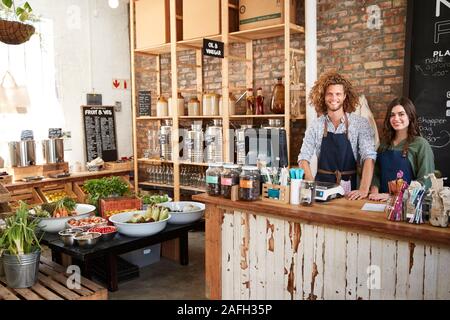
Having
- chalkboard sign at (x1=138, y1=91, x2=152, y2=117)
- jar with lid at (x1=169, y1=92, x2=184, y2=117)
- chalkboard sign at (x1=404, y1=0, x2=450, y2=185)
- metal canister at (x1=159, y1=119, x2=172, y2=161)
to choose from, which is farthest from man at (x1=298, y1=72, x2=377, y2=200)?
chalkboard sign at (x1=138, y1=91, x2=152, y2=117)

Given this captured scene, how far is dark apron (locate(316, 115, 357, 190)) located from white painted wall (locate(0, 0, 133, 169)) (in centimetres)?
418

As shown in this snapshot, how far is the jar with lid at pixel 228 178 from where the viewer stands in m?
2.78

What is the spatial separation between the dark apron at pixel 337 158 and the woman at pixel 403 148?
0.80 ft

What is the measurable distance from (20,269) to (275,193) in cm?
171

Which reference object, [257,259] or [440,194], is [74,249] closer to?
[257,259]

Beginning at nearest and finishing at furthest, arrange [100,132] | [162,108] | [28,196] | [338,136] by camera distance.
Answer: [338,136], [28,196], [162,108], [100,132]

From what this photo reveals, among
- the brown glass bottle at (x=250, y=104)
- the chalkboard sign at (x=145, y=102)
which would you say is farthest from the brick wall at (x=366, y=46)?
the chalkboard sign at (x=145, y=102)

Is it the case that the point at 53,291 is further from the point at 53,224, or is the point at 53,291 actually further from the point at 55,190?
the point at 55,190

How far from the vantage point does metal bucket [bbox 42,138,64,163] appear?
A: 5848mm

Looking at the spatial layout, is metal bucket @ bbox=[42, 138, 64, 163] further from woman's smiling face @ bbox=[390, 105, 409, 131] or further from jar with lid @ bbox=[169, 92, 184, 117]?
woman's smiling face @ bbox=[390, 105, 409, 131]

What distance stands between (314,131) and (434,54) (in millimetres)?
1495

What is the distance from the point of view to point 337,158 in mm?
3469

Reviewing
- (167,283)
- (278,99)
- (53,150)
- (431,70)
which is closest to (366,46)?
(431,70)
